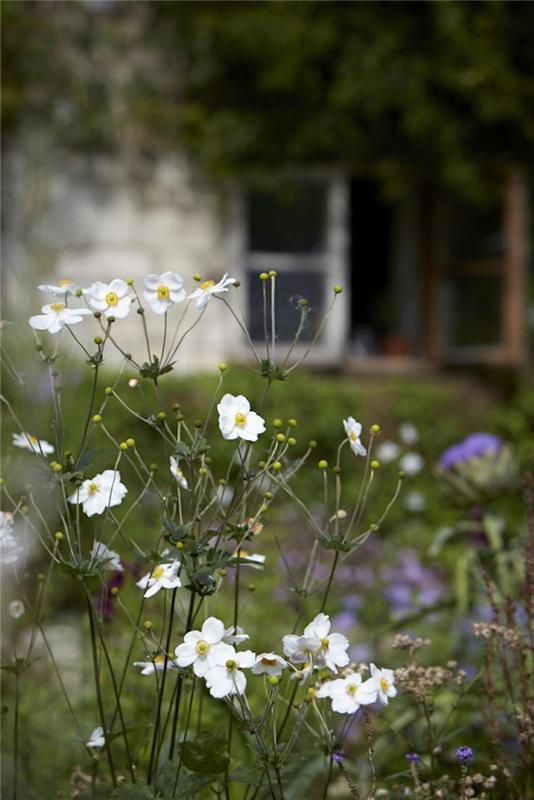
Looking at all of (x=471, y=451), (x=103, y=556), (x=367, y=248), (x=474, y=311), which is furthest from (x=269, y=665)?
(x=367, y=248)

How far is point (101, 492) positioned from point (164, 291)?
27 centimetres

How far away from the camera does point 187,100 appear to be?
6.59 metres

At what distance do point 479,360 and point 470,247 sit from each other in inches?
33.9

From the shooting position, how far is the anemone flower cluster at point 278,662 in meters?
1.16

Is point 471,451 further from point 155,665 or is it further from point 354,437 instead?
point 155,665

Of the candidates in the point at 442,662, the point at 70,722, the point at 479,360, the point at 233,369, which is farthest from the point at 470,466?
the point at 479,360

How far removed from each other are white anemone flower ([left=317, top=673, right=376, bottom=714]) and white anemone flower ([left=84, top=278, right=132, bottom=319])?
0.52m

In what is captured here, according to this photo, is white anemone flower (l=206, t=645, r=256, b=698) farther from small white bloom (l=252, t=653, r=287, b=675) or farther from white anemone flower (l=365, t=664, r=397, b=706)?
white anemone flower (l=365, t=664, r=397, b=706)

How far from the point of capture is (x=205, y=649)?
46.1 inches

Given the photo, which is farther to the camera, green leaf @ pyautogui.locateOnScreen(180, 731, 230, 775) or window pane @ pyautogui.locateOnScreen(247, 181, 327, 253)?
window pane @ pyautogui.locateOnScreen(247, 181, 327, 253)

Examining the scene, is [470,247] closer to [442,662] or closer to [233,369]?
[233,369]

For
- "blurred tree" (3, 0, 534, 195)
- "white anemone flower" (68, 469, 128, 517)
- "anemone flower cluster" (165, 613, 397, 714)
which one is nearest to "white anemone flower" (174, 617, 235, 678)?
"anemone flower cluster" (165, 613, 397, 714)

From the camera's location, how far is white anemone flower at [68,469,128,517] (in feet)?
4.20

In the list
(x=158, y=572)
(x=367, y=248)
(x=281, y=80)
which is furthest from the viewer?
(x=367, y=248)
